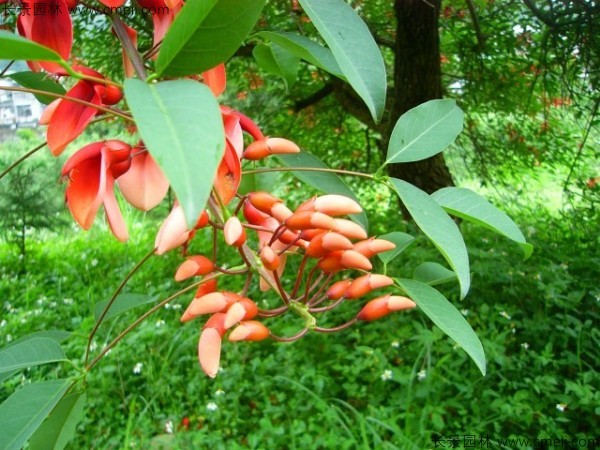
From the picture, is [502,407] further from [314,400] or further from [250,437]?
[250,437]

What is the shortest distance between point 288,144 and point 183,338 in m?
1.85

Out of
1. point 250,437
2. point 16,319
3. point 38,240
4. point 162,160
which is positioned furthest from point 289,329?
point 38,240

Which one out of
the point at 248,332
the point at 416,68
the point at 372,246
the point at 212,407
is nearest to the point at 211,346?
the point at 248,332

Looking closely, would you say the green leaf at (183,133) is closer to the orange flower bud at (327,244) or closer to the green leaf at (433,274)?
the orange flower bud at (327,244)

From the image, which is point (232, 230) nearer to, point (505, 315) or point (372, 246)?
Result: point (372, 246)

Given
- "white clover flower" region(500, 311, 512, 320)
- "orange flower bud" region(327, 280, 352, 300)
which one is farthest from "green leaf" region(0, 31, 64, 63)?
"white clover flower" region(500, 311, 512, 320)

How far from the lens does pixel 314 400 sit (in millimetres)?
1709

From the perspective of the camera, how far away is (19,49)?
239mm

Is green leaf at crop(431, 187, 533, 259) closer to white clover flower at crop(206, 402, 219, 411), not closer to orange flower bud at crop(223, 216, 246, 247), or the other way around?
orange flower bud at crop(223, 216, 246, 247)

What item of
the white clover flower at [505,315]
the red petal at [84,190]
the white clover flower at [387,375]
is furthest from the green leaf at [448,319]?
the white clover flower at [505,315]

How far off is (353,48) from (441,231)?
120 mm

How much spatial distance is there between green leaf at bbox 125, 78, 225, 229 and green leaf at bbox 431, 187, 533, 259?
249mm

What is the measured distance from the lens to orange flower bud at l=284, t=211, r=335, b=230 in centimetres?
37

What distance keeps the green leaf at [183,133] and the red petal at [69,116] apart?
0.37 feet
